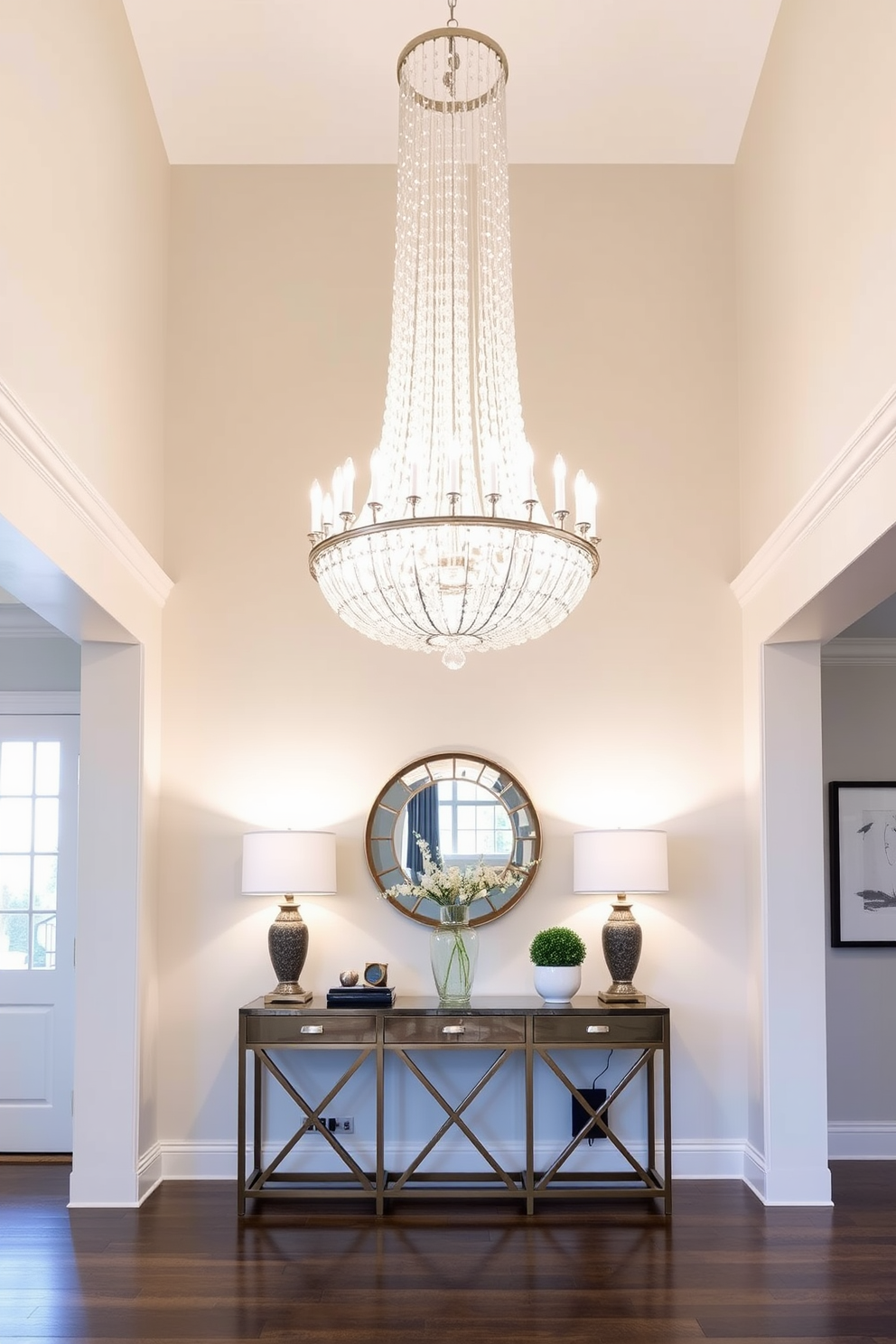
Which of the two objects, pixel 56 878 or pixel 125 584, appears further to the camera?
pixel 56 878

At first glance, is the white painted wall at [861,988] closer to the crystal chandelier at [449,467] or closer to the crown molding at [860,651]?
the crown molding at [860,651]

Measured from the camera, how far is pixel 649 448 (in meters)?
5.71

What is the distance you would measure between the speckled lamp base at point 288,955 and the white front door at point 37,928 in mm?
1386

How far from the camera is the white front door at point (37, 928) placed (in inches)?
230

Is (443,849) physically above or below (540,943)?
above

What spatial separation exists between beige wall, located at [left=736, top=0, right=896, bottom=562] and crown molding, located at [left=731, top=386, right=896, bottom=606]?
11cm

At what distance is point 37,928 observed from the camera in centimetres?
599

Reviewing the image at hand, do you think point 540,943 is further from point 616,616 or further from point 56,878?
point 56,878

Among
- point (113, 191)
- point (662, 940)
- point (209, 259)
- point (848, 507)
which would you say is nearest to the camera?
point (848, 507)

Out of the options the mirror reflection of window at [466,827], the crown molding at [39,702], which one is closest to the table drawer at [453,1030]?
the mirror reflection of window at [466,827]

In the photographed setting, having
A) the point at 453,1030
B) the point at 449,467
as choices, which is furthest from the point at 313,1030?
the point at 449,467

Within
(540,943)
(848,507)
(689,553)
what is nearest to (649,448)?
(689,553)

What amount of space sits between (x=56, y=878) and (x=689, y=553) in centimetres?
342

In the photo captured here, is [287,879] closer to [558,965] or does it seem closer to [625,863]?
[558,965]
